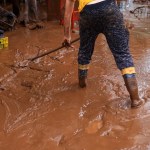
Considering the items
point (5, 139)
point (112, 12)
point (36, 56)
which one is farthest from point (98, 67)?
point (5, 139)

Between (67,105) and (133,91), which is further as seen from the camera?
(67,105)

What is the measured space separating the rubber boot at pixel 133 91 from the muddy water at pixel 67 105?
9 cm

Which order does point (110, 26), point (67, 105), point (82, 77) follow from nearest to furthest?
point (110, 26) → point (67, 105) → point (82, 77)

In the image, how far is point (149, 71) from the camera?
5.01m

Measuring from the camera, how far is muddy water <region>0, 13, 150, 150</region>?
324 centimetres

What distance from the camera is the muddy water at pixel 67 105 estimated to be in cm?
324

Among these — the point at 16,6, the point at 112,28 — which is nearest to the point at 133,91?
the point at 112,28

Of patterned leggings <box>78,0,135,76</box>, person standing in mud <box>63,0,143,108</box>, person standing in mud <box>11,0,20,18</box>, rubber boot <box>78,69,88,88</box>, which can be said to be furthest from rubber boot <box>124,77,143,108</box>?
person standing in mud <box>11,0,20,18</box>

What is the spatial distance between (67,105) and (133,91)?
0.85 metres

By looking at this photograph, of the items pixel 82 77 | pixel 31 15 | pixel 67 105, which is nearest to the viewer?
pixel 67 105

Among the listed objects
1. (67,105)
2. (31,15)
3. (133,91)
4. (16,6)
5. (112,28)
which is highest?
(16,6)

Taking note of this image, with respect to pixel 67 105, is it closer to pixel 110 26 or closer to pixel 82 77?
pixel 82 77

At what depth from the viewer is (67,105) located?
3980 millimetres

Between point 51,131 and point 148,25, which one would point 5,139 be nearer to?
point 51,131
